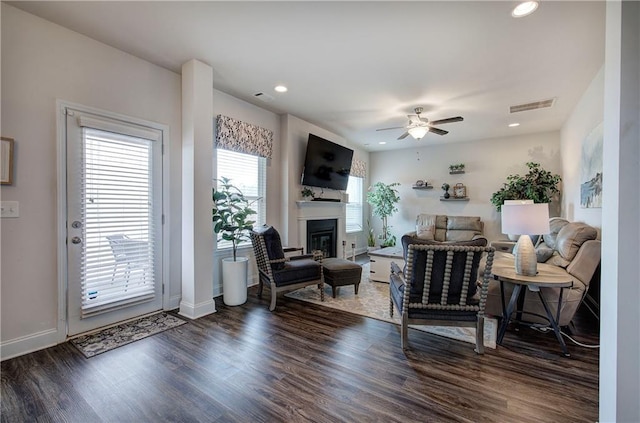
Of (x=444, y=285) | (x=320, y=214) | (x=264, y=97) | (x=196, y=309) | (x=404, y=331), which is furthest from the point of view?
(x=320, y=214)

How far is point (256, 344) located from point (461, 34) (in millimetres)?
3316

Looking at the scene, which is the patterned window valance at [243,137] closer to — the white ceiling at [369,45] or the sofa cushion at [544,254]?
the white ceiling at [369,45]

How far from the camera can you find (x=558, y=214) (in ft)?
18.1

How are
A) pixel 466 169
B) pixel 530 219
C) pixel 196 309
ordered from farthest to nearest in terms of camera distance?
pixel 466 169 → pixel 196 309 → pixel 530 219

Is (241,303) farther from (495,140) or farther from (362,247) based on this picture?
(495,140)

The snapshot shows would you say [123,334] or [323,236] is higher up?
[323,236]

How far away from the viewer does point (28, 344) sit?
2273mm

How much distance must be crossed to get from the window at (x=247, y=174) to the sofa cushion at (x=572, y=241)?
3898mm

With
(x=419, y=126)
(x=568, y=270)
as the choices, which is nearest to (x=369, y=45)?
(x=419, y=126)

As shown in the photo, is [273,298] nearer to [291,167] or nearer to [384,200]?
[291,167]

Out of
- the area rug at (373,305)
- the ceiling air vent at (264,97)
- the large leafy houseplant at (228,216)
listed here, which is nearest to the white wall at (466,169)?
the area rug at (373,305)

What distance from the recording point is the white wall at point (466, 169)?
5.80 m

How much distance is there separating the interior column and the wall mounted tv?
200 cm

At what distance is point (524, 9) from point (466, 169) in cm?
482
